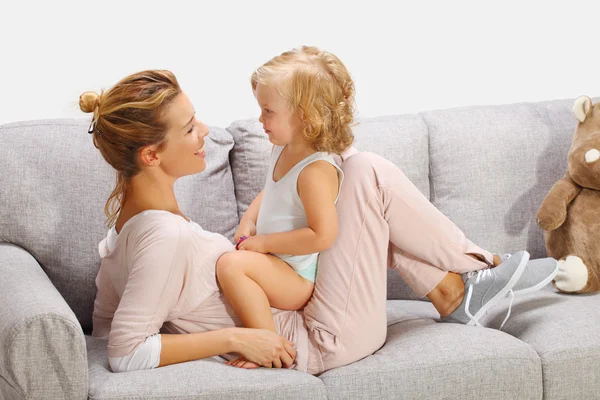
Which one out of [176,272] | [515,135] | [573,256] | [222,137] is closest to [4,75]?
[222,137]

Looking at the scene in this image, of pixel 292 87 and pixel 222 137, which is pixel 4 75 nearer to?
pixel 222 137

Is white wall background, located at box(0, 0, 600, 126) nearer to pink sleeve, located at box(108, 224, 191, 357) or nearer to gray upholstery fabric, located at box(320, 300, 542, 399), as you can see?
pink sleeve, located at box(108, 224, 191, 357)

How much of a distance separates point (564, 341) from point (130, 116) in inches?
46.1

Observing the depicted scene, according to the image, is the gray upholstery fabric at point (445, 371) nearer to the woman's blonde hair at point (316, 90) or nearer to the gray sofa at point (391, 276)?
the gray sofa at point (391, 276)

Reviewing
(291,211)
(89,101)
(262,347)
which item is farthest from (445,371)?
(89,101)

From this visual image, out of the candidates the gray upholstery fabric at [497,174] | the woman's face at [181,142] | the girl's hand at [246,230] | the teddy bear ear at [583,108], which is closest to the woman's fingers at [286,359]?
the girl's hand at [246,230]

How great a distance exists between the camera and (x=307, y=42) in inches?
114

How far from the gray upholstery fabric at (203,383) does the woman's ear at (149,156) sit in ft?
1.55

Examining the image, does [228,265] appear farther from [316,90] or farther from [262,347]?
[316,90]

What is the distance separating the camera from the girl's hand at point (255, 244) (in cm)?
200

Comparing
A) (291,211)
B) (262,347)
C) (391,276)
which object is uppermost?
(291,211)

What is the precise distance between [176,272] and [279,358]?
12.4 inches

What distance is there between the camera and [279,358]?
1904 mm

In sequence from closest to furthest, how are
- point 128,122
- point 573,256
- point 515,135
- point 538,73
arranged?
point 128,122
point 573,256
point 515,135
point 538,73
